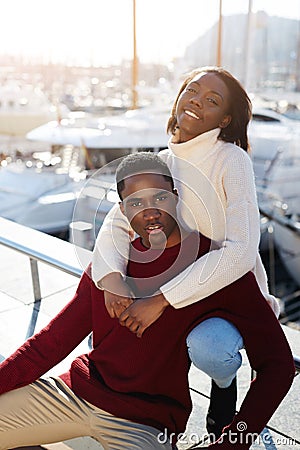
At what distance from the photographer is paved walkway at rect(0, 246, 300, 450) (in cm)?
232

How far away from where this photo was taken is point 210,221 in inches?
76.4

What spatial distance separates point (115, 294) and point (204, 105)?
2.24 feet

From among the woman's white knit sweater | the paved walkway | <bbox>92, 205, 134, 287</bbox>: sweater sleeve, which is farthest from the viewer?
the paved walkway

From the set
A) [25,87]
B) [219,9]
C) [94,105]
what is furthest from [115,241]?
[25,87]

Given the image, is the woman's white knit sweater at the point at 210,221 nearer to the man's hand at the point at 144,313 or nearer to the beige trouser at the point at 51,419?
the man's hand at the point at 144,313

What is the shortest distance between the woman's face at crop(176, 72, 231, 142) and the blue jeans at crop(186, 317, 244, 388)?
0.64 m

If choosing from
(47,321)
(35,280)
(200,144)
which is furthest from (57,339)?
(35,280)

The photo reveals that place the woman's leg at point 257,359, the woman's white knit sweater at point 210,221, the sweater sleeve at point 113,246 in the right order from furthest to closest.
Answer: the sweater sleeve at point 113,246 → the woman's white knit sweater at point 210,221 → the woman's leg at point 257,359

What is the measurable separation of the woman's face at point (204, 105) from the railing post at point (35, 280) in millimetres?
1803

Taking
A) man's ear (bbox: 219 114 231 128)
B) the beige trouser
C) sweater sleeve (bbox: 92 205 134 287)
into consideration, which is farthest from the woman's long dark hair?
the beige trouser

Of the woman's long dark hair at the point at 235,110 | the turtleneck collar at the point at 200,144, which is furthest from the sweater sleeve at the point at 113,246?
the woman's long dark hair at the point at 235,110

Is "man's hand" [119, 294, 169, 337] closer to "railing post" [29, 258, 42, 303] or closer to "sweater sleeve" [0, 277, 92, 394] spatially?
"sweater sleeve" [0, 277, 92, 394]

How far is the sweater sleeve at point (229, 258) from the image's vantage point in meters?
1.77

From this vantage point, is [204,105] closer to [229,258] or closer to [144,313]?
[229,258]
